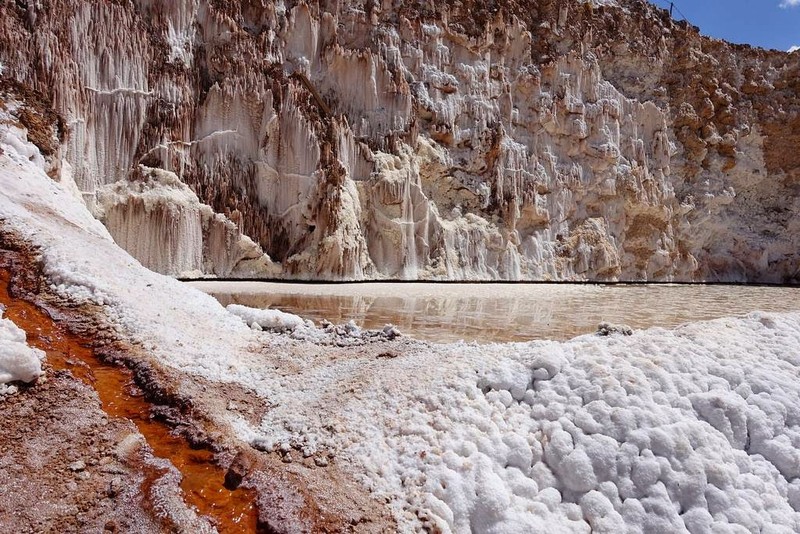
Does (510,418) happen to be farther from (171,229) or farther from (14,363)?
(171,229)

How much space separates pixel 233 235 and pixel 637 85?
2795cm

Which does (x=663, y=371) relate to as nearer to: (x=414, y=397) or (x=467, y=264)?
(x=414, y=397)

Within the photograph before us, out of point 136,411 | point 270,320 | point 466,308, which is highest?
point 270,320

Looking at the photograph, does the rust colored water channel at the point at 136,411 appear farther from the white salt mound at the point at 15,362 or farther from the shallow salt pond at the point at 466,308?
the shallow salt pond at the point at 466,308

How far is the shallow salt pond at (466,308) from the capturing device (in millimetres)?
10727

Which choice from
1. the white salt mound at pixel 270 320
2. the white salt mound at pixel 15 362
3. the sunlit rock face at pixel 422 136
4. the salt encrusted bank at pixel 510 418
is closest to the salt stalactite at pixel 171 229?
the sunlit rock face at pixel 422 136

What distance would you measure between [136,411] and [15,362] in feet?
3.46

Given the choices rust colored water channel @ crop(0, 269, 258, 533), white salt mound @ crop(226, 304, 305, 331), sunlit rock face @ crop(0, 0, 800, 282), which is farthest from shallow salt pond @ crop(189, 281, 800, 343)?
rust colored water channel @ crop(0, 269, 258, 533)

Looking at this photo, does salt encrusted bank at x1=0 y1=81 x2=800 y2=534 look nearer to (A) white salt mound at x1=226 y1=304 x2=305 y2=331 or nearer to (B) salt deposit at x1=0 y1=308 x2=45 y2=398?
(A) white salt mound at x1=226 y1=304 x2=305 y2=331

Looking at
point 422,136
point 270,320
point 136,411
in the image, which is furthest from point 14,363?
point 422,136

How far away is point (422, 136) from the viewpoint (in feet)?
80.1

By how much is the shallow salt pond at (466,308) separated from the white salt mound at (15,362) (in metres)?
6.18

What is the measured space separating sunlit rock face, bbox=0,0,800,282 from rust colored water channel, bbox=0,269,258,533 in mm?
8887

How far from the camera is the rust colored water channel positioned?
3684mm
